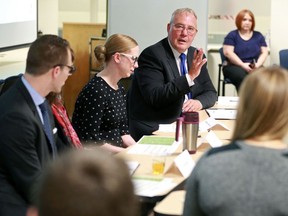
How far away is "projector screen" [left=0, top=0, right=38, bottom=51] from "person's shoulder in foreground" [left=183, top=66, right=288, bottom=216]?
3939mm

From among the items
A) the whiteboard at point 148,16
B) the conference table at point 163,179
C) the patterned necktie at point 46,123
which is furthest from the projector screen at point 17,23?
the patterned necktie at point 46,123

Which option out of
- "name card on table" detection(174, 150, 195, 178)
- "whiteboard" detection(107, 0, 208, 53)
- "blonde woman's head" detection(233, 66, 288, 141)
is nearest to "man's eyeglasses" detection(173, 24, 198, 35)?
"name card on table" detection(174, 150, 195, 178)

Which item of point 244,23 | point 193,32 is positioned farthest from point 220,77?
point 193,32

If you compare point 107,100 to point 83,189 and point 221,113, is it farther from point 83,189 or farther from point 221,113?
point 83,189

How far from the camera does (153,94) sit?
13.7 ft

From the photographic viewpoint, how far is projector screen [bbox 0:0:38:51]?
18.2ft

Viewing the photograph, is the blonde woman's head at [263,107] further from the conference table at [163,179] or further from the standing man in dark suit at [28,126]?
the standing man in dark suit at [28,126]

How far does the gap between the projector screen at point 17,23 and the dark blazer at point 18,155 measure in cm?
319

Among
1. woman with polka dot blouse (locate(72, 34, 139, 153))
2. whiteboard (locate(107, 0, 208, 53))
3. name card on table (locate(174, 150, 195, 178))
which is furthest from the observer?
whiteboard (locate(107, 0, 208, 53))

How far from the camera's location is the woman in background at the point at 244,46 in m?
8.31

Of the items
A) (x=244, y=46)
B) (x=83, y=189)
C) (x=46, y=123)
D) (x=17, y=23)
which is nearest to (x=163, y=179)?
(x=46, y=123)

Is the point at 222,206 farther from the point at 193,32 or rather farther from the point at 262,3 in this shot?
the point at 262,3

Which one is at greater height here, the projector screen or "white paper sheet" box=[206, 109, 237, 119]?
the projector screen

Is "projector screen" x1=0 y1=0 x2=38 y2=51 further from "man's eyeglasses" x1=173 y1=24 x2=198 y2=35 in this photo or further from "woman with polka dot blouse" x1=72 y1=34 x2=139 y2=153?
"woman with polka dot blouse" x1=72 y1=34 x2=139 y2=153
